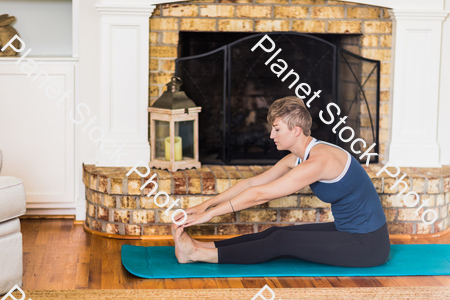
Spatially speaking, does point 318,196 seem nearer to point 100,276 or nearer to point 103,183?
point 100,276

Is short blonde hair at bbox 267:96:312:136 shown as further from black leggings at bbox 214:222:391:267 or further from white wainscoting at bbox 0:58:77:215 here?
white wainscoting at bbox 0:58:77:215

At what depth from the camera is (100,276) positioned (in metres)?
2.49

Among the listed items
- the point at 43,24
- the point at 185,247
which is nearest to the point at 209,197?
the point at 185,247

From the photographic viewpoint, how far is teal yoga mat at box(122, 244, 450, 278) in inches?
97.2

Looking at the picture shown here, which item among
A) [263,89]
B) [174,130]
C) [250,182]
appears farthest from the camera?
[263,89]

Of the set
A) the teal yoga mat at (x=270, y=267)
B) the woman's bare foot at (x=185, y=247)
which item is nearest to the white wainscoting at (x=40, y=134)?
the teal yoga mat at (x=270, y=267)

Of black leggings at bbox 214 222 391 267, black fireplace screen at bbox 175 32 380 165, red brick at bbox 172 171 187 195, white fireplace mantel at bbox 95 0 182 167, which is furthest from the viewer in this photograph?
black fireplace screen at bbox 175 32 380 165

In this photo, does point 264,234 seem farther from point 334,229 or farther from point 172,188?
point 172,188

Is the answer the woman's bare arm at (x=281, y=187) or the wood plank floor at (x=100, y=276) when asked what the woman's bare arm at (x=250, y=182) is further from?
the wood plank floor at (x=100, y=276)

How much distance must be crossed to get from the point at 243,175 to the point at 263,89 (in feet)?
2.17

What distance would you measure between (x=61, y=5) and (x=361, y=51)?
196cm

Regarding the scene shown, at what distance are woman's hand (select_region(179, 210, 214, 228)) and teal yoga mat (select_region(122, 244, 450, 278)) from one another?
254mm

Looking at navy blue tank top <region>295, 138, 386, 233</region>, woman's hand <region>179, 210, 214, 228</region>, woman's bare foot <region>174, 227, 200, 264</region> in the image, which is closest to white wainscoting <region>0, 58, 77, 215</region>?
woman's bare foot <region>174, 227, 200, 264</region>

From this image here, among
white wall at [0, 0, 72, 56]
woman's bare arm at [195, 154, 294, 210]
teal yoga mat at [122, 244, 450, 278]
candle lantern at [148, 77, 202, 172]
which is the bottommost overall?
teal yoga mat at [122, 244, 450, 278]
